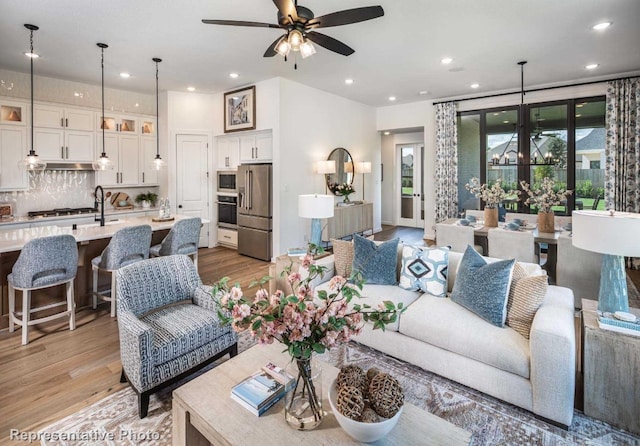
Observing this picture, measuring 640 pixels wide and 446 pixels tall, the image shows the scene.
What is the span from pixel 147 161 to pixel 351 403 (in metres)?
6.52

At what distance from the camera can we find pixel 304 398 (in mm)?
1458

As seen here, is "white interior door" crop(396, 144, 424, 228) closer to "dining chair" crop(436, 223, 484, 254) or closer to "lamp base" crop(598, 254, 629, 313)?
"dining chair" crop(436, 223, 484, 254)

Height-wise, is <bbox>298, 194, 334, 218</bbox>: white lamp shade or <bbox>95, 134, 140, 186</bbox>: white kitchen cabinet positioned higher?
<bbox>95, 134, 140, 186</bbox>: white kitchen cabinet

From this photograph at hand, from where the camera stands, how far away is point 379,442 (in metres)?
1.34

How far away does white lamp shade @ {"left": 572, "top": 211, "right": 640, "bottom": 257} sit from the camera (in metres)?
1.92

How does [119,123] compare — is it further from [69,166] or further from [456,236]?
[456,236]

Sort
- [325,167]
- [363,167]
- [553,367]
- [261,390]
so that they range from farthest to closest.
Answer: [363,167] < [325,167] < [553,367] < [261,390]

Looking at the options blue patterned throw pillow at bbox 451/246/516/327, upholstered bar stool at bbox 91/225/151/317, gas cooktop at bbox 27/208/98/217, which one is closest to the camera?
blue patterned throw pillow at bbox 451/246/516/327

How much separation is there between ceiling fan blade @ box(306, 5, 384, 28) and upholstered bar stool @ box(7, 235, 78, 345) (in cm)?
281

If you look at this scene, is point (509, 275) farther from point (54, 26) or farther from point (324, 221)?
point (54, 26)

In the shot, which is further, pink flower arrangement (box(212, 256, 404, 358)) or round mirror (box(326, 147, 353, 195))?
round mirror (box(326, 147, 353, 195))

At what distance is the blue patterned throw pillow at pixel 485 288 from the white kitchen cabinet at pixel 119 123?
621 cm

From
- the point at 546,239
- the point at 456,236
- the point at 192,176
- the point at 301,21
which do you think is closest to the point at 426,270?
the point at 456,236

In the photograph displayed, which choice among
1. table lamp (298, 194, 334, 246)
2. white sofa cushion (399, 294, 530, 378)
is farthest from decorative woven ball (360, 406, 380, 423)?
table lamp (298, 194, 334, 246)
